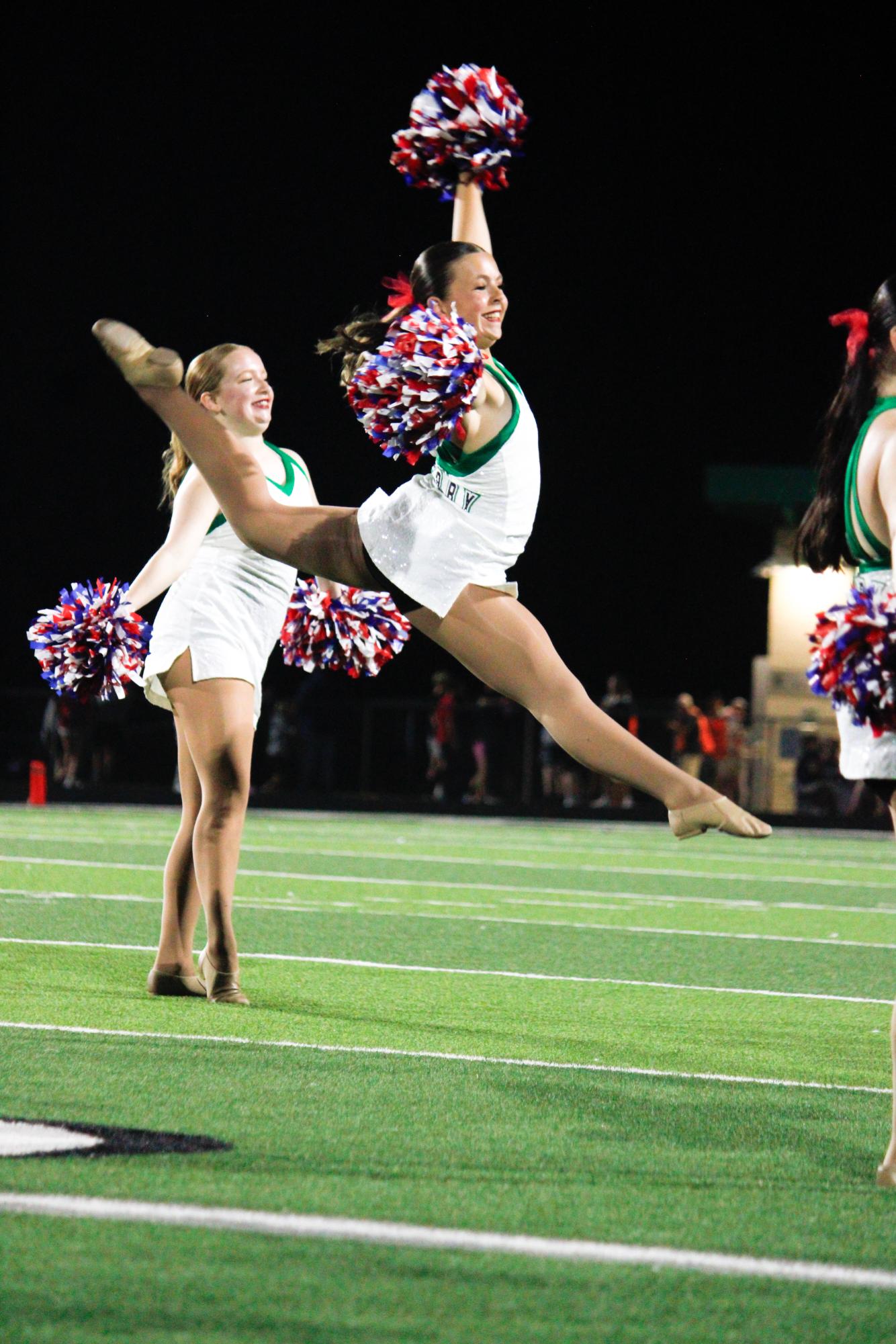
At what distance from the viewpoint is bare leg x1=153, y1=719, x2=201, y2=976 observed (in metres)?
5.91

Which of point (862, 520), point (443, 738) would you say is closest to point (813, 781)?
point (443, 738)

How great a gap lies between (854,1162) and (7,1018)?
2543 millimetres

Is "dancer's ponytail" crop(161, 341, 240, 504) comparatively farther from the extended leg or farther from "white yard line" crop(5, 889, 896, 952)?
"white yard line" crop(5, 889, 896, 952)

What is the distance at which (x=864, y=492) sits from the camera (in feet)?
11.9

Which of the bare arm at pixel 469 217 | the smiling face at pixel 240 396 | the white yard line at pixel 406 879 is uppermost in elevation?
the bare arm at pixel 469 217

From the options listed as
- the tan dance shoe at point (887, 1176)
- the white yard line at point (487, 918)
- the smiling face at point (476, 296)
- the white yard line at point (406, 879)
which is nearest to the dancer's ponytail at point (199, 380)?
the smiling face at point (476, 296)

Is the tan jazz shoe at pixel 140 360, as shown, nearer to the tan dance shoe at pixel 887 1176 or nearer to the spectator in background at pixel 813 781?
the tan dance shoe at pixel 887 1176

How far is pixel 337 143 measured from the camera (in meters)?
31.9

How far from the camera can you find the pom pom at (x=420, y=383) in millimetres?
4438

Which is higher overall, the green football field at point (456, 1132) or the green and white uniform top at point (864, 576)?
the green and white uniform top at point (864, 576)

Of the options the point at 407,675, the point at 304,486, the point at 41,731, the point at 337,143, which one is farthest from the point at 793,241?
the point at 304,486

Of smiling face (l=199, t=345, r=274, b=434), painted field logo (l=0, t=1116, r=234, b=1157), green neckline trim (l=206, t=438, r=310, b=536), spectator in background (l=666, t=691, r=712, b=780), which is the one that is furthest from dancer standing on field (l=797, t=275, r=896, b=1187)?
spectator in background (l=666, t=691, r=712, b=780)

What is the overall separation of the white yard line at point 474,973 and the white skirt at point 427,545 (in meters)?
2.33

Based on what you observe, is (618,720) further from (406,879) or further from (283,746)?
(406,879)
